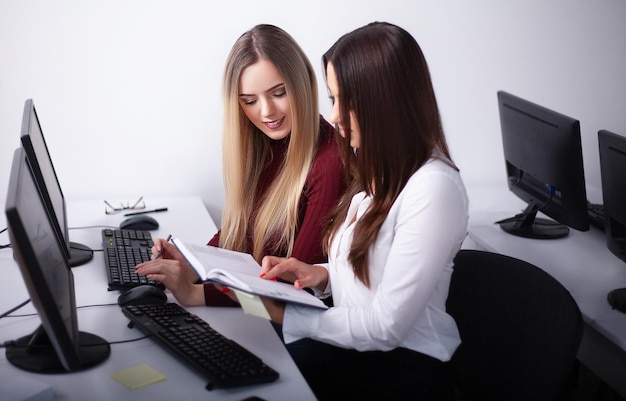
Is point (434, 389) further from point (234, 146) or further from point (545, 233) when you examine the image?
point (545, 233)

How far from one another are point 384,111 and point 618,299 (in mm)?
887

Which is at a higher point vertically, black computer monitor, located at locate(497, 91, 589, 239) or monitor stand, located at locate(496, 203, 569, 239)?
black computer monitor, located at locate(497, 91, 589, 239)

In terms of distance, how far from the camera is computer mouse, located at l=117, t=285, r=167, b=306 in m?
1.54

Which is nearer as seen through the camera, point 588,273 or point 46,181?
point 46,181

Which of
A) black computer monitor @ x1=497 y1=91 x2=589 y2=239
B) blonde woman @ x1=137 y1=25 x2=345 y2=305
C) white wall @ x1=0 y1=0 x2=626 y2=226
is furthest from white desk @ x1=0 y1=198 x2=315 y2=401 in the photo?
black computer monitor @ x1=497 y1=91 x2=589 y2=239

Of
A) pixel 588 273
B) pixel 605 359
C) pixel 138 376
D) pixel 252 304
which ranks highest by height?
pixel 252 304

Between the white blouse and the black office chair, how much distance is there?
0.12 m

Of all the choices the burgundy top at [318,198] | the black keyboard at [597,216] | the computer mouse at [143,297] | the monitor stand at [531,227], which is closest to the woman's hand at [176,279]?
the computer mouse at [143,297]

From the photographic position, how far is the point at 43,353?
4.17ft

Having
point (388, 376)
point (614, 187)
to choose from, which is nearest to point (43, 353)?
point (388, 376)

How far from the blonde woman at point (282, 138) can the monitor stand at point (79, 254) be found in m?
0.32

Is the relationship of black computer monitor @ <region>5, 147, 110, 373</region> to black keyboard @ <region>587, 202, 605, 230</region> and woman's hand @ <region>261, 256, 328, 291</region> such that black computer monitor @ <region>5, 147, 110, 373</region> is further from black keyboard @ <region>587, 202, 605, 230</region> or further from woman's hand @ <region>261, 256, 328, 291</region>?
black keyboard @ <region>587, 202, 605, 230</region>

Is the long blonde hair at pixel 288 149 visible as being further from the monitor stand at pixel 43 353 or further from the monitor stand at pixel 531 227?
the monitor stand at pixel 531 227

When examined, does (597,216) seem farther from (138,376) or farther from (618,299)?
(138,376)
